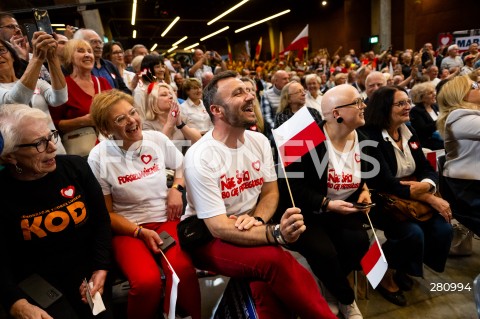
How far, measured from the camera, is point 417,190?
7.34ft

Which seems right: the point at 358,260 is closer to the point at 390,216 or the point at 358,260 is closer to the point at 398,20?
the point at 390,216

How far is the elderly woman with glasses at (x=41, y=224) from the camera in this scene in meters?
1.43

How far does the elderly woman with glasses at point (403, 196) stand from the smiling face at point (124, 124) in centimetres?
173

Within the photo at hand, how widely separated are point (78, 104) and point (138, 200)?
3.62 feet

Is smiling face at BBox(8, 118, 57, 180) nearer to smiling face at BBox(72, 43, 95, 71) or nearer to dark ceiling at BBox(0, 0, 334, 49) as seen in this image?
smiling face at BBox(72, 43, 95, 71)

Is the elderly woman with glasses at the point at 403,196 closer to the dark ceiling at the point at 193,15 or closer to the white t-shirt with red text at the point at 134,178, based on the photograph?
the white t-shirt with red text at the point at 134,178

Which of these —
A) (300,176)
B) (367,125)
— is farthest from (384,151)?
(300,176)

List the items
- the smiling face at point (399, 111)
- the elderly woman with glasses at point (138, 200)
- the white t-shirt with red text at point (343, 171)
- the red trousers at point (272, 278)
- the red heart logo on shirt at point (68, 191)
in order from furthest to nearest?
1. the smiling face at point (399, 111)
2. the white t-shirt with red text at point (343, 171)
3. the elderly woman with glasses at point (138, 200)
4. the red heart logo on shirt at point (68, 191)
5. the red trousers at point (272, 278)

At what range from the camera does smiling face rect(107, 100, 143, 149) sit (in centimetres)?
190

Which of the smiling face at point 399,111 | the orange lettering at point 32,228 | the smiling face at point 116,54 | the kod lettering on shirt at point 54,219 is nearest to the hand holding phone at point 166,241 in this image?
the kod lettering on shirt at point 54,219

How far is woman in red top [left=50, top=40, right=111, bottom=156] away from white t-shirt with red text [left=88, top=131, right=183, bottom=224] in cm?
50

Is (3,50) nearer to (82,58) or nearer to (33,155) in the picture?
(82,58)

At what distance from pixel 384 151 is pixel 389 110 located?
33 cm

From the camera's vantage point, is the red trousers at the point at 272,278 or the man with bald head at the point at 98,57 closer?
the red trousers at the point at 272,278
